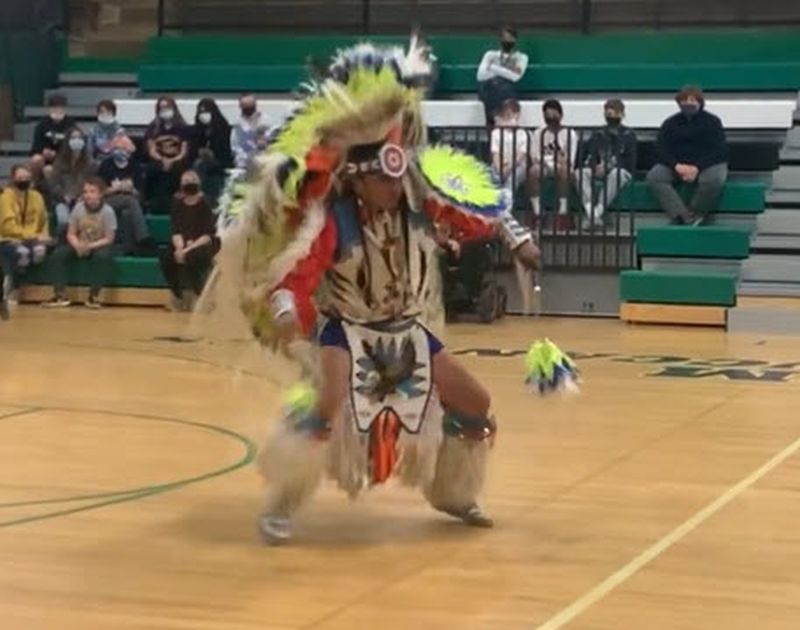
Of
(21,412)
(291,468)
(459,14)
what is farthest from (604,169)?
(291,468)

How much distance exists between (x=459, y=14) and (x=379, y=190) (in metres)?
13.6

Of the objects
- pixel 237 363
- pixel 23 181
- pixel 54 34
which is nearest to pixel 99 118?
pixel 23 181

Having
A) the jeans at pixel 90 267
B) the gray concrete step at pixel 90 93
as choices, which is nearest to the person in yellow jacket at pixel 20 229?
the jeans at pixel 90 267

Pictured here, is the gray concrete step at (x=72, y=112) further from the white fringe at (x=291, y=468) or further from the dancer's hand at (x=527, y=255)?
the white fringe at (x=291, y=468)

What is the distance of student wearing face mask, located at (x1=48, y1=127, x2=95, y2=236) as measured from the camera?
16.4 metres

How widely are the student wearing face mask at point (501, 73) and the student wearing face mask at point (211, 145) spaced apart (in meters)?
2.33

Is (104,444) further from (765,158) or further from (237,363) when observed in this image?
(765,158)

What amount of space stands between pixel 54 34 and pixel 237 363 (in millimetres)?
14500

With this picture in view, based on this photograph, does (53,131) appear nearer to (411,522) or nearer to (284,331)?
(411,522)

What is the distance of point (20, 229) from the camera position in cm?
1576

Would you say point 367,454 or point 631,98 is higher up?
point 631,98

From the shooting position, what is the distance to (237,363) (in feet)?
19.8

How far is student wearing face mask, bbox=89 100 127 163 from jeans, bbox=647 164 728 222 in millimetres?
4981

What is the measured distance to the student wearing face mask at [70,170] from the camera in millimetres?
16375
